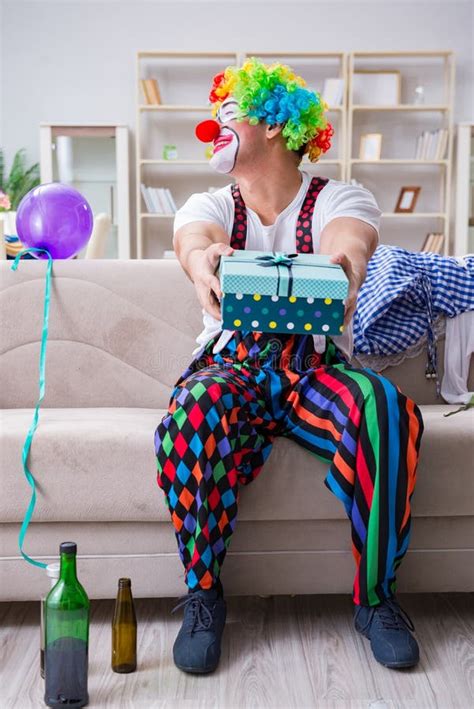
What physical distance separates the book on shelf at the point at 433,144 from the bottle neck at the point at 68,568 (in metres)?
5.03

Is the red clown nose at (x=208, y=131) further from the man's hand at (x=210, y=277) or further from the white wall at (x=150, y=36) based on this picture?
the white wall at (x=150, y=36)

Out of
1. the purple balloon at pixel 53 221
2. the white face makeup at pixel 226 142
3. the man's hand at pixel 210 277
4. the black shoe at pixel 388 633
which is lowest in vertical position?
the black shoe at pixel 388 633

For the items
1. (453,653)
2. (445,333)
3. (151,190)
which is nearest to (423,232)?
(151,190)

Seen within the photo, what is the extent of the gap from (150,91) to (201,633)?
16.1 feet

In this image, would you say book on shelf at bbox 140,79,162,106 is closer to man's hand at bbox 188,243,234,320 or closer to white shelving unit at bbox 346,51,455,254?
white shelving unit at bbox 346,51,455,254

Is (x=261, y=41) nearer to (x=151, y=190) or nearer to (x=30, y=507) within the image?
(x=151, y=190)

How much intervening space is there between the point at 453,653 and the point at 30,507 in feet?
2.81

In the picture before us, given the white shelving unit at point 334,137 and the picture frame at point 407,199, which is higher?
the white shelving unit at point 334,137

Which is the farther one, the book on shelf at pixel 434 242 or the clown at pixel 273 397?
the book on shelf at pixel 434 242

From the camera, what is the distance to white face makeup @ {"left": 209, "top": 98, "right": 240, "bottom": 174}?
185 centimetres

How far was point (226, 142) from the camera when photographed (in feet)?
6.10

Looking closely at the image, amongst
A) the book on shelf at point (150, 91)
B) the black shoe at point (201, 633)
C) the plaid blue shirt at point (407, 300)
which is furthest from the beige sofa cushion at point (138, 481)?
the book on shelf at point (150, 91)

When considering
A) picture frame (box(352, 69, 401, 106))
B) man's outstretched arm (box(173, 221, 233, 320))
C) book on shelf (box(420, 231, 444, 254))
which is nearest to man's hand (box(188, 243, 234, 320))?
man's outstretched arm (box(173, 221, 233, 320))

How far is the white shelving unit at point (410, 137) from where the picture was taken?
18.9ft
